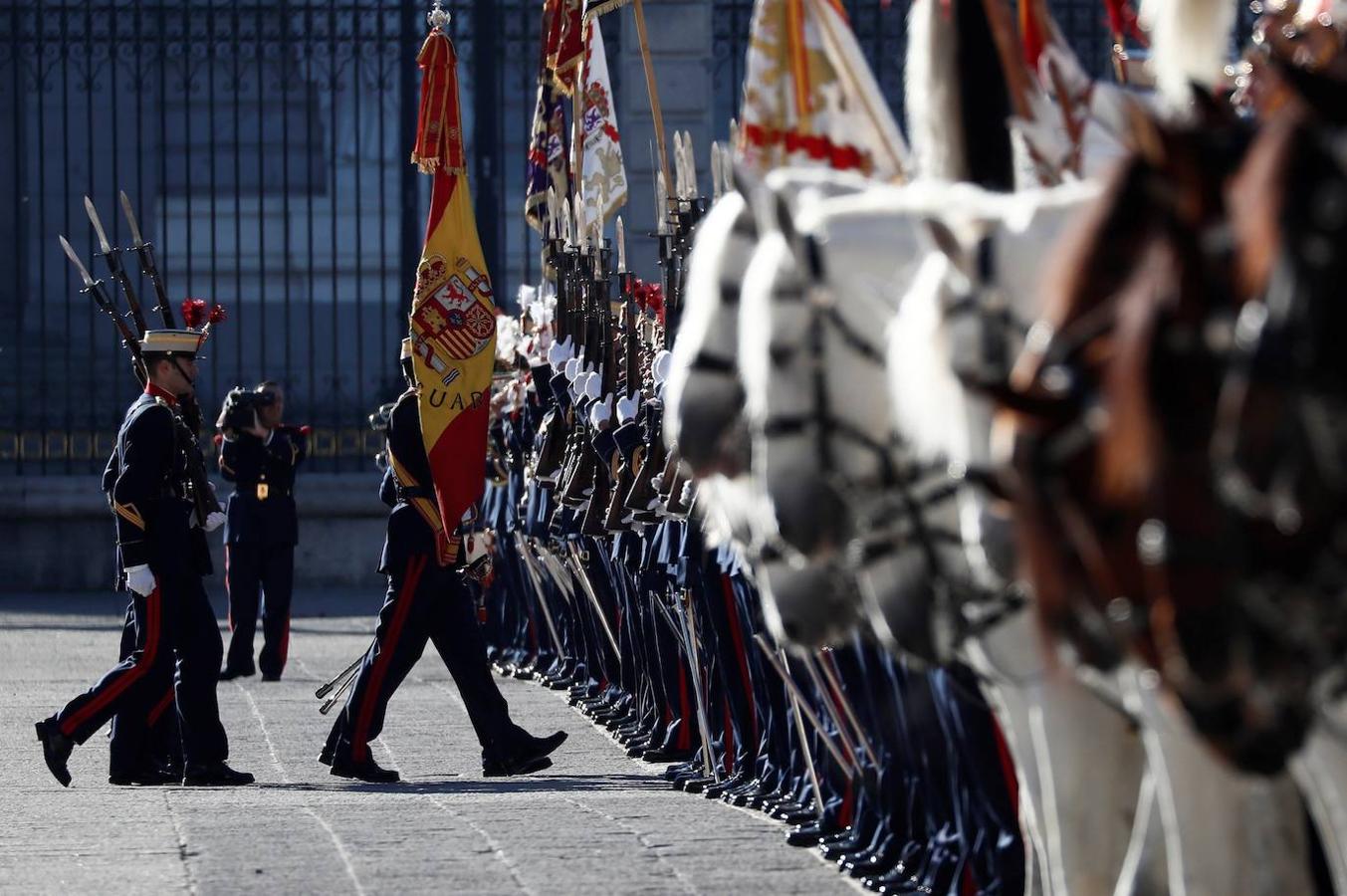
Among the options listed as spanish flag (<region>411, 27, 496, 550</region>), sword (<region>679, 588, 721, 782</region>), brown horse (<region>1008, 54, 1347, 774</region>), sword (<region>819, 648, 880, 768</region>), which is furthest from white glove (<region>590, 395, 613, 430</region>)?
brown horse (<region>1008, 54, 1347, 774</region>)

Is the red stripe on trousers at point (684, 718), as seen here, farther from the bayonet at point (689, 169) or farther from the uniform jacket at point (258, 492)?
the uniform jacket at point (258, 492)

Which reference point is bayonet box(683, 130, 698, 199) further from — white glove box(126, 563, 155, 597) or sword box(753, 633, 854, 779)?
white glove box(126, 563, 155, 597)

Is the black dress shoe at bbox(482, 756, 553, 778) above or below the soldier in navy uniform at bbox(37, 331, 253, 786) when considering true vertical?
below

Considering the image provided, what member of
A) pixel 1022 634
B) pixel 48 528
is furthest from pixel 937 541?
pixel 48 528

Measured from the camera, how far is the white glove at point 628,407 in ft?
32.0

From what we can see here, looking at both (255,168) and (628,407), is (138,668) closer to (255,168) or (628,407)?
(628,407)

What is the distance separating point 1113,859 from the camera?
4473 mm

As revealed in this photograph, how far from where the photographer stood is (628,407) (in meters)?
9.80

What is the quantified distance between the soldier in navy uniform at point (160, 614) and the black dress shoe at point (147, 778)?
0.25ft

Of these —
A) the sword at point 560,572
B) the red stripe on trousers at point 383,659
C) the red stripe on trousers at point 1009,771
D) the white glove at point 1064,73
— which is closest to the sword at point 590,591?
the sword at point 560,572

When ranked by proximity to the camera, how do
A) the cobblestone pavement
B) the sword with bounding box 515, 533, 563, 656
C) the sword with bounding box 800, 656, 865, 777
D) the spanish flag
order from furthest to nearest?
the sword with bounding box 515, 533, 563, 656
the spanish flag
the sword with bounding box 800, 656, 865, 777
the cobblestone pavement

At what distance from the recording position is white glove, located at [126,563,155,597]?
30.2 feet

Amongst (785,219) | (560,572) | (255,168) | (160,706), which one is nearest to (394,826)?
(160,706)

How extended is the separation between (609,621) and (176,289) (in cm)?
958
